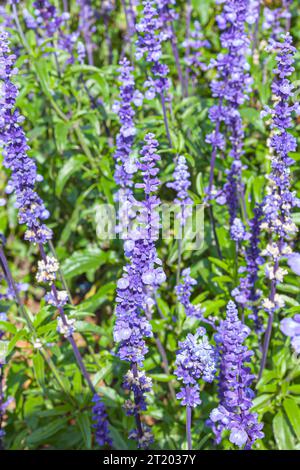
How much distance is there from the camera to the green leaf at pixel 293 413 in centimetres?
431

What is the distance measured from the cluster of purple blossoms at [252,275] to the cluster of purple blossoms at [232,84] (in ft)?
0.47

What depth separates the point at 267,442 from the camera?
491 cm

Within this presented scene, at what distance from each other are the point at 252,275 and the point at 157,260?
65.3 inches

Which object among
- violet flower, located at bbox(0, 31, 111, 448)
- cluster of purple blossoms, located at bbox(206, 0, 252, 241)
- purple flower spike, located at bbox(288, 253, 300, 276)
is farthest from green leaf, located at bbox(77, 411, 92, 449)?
purple flower spike, located at bbox(288, 253, 300, 276)

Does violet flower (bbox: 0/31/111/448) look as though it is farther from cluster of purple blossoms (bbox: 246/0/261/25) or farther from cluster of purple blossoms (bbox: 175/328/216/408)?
cluster of purple blossoms (bbox: 246/0/261/25)

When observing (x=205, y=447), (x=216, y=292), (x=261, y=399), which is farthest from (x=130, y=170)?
(x=205, y=447)

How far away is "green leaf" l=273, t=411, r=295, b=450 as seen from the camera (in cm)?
448

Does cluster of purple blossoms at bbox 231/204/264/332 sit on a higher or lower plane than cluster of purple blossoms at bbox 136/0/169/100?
lower

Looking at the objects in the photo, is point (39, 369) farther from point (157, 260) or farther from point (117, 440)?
point (157, 260)

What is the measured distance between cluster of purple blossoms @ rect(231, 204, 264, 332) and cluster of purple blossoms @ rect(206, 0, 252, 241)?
143 mm

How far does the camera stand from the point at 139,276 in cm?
312
